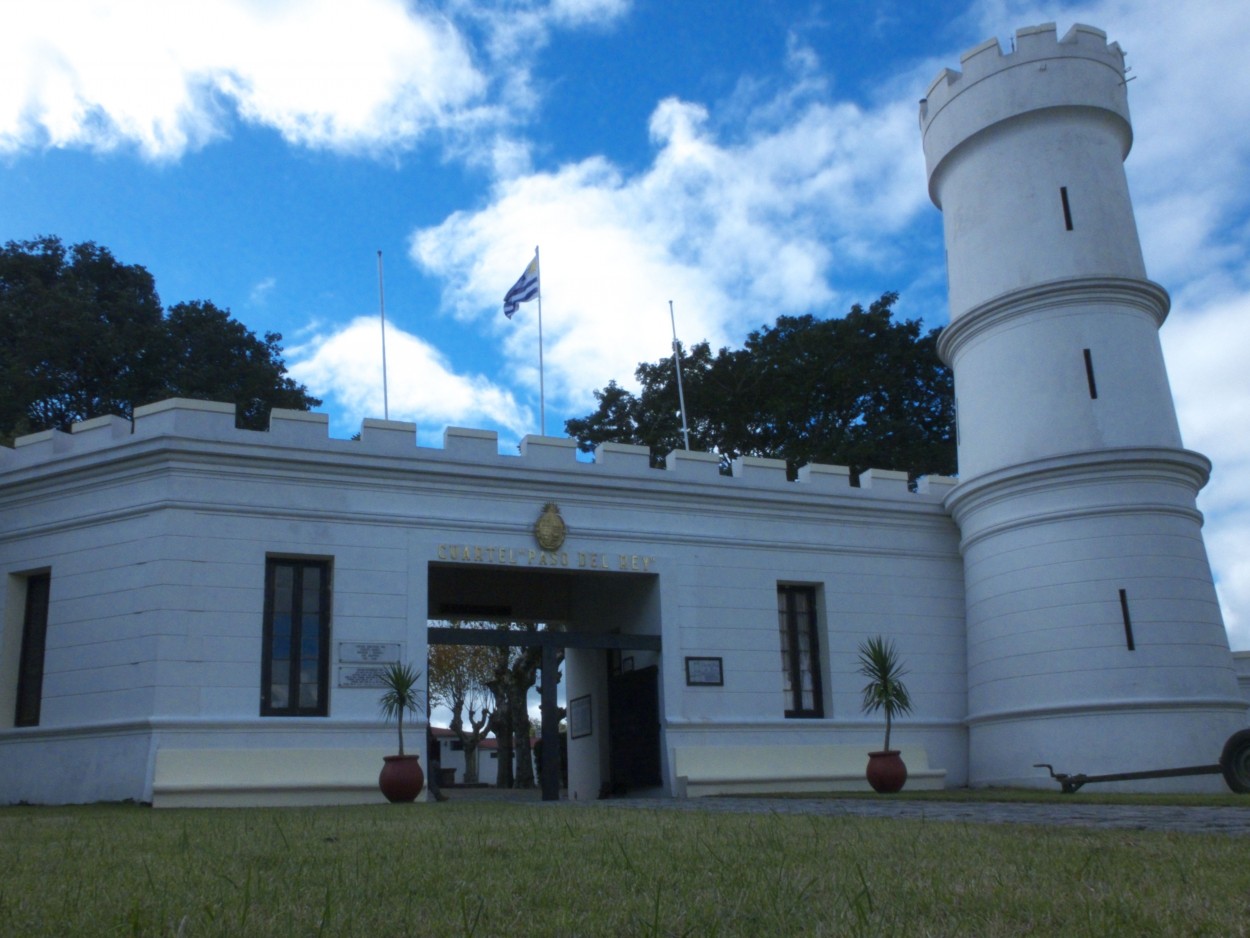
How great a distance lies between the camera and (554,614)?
2086cm

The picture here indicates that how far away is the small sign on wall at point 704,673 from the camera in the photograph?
1714 cm

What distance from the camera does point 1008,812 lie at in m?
9.32

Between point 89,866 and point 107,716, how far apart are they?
1043cm

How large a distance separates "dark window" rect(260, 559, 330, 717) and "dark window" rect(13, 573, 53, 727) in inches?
121

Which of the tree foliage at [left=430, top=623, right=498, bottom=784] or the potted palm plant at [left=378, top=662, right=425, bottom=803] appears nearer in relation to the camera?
the potted palm plant at [left=378, top=662, right=425, bottom=803]

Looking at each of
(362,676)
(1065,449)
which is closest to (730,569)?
(1065,449)

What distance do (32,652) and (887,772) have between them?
38.1ft

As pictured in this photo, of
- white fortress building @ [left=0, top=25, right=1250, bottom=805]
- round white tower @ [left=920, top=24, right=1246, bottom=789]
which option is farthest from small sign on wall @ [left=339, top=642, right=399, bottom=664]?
round white tower @ [left=920, top=24, right=1246, bottom=789]

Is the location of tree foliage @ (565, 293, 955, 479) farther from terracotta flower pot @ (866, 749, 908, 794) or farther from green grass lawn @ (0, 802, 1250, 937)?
green grass lawn @ (0, 802, 1250, 937)

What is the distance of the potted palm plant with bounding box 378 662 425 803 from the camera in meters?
14.2

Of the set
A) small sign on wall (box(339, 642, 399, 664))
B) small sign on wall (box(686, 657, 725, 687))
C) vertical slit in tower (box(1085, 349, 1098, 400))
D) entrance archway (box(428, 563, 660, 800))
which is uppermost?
vertical slit in tower (box(1085, 349, 1098, 400))

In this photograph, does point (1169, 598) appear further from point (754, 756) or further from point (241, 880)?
point (241, 880)

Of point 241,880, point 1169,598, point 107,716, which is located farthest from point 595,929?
point 1169,598

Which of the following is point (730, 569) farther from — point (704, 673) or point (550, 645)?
point (550, 645)
